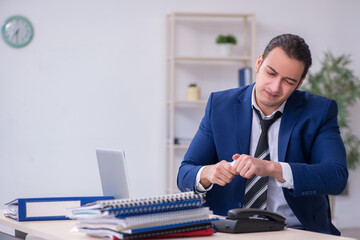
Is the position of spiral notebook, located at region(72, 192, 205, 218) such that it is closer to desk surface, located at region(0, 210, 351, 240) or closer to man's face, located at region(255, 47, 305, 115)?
desk surface, located at region(0, 210, 351, 240)

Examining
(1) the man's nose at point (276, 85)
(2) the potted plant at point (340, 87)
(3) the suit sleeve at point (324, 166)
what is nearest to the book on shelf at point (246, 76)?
(2) the potted plant at point (340, 87)

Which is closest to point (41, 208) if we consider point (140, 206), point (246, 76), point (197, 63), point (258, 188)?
point (140, 206)

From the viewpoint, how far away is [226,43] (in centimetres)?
520

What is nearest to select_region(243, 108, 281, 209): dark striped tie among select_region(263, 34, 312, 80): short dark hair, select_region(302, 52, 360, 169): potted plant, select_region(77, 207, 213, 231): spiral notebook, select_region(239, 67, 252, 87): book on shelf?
select_region(263, 34, 312, 80): short dark hair

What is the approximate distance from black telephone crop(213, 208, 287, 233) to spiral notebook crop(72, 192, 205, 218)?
0.14 metres

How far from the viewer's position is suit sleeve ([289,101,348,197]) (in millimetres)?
1926

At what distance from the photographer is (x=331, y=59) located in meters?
5.43

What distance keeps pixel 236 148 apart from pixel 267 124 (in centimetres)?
16

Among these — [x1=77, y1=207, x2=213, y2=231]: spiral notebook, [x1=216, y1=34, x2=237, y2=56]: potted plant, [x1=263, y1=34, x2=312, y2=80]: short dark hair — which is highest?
[x1=216, y1=34, x2=237, y2=56]: potted plant

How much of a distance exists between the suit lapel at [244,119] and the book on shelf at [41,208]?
683mm

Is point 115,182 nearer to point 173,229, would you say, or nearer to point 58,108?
point 173,229

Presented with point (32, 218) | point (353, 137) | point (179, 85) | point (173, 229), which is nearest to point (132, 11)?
point (179, 85)

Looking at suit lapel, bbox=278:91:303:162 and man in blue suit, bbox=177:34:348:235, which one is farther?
suit lapel, bbox=278:91:303:162

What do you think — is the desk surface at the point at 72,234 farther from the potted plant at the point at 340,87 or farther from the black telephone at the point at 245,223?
the potted plant at the point at 340,87
